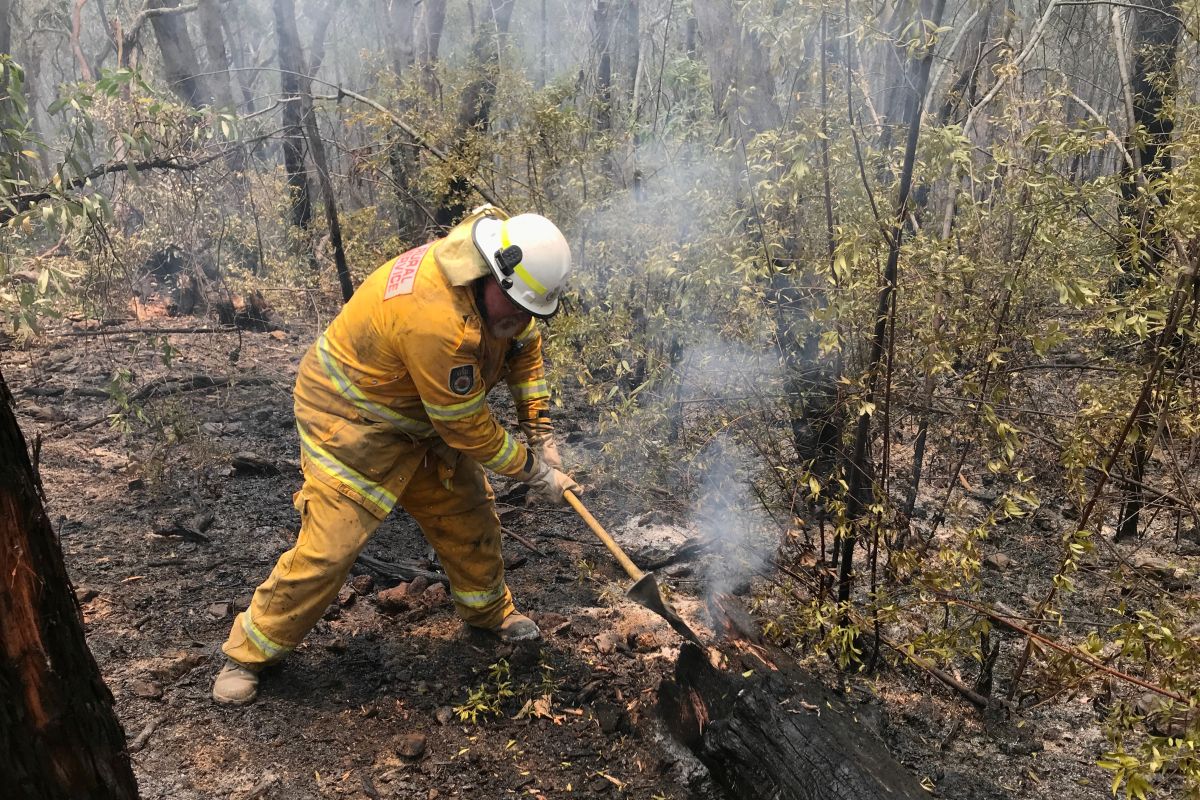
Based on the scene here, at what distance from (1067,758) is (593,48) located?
1312 centimetres

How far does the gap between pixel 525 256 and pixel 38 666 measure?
1959 millimetres

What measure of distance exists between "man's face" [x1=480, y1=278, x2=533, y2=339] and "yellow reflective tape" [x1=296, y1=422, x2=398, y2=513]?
2.67 feet

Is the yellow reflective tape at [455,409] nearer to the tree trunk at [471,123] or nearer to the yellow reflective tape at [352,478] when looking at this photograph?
the yellow reflective tape at [352,478]

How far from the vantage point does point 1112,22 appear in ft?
17.0

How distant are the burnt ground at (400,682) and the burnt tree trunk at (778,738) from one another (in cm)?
22

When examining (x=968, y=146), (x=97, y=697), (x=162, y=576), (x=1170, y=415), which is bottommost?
(x=162, y=576)

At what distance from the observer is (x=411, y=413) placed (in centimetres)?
338

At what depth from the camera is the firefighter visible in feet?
10.1

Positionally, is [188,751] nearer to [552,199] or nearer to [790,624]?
[790,624]

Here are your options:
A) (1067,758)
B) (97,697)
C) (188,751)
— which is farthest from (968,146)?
(188,751)

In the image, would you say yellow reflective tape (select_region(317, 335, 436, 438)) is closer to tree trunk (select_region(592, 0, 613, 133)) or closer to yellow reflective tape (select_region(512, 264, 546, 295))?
yellow reflective tape (select_region(512, 264, 546, 295))

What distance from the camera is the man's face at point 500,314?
316 centimetres

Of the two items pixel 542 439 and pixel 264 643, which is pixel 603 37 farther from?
pixel 264 643

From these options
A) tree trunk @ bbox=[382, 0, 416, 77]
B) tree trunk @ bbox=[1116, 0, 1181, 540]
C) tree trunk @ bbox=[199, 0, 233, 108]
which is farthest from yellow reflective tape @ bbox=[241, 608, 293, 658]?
tree trunk @ bbox=[382, 0, 416, 77]
